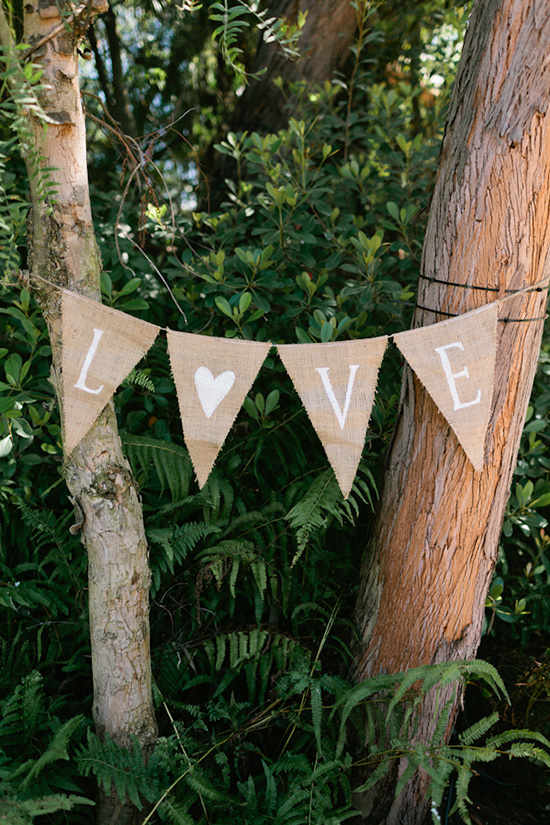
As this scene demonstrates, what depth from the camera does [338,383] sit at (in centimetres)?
183

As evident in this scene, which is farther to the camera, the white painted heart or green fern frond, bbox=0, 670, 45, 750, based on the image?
green fern frond, bbox=0, 670, 45, 750

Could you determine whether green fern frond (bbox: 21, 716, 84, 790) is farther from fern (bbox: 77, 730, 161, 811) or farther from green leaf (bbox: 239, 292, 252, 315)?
green leaf (bbox: 239, 292, 252, 315)

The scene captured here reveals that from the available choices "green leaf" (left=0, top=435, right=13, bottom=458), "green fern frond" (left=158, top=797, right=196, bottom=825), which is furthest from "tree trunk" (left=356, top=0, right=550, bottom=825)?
"green leaf" (left=0, top=435, right=13, bottom=458)

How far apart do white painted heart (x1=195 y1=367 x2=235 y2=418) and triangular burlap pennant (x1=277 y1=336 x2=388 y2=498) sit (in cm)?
18

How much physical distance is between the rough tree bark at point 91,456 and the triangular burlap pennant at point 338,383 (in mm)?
613

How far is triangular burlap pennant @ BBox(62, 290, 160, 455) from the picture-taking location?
5.76 feet

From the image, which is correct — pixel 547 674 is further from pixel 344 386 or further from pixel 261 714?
pixel 344 386

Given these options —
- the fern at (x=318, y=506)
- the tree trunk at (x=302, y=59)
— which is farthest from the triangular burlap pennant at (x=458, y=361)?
the tree trunk at (x=302, y=59)

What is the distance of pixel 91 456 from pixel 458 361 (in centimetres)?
114

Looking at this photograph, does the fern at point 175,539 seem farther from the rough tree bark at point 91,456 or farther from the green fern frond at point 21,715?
the green fern frond at point 21,715

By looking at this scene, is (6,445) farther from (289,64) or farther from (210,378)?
(289,64)

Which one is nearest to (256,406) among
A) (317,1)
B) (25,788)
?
(25,788)

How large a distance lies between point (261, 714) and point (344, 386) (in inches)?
47.4

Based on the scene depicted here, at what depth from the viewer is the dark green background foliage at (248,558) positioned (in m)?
1.93
